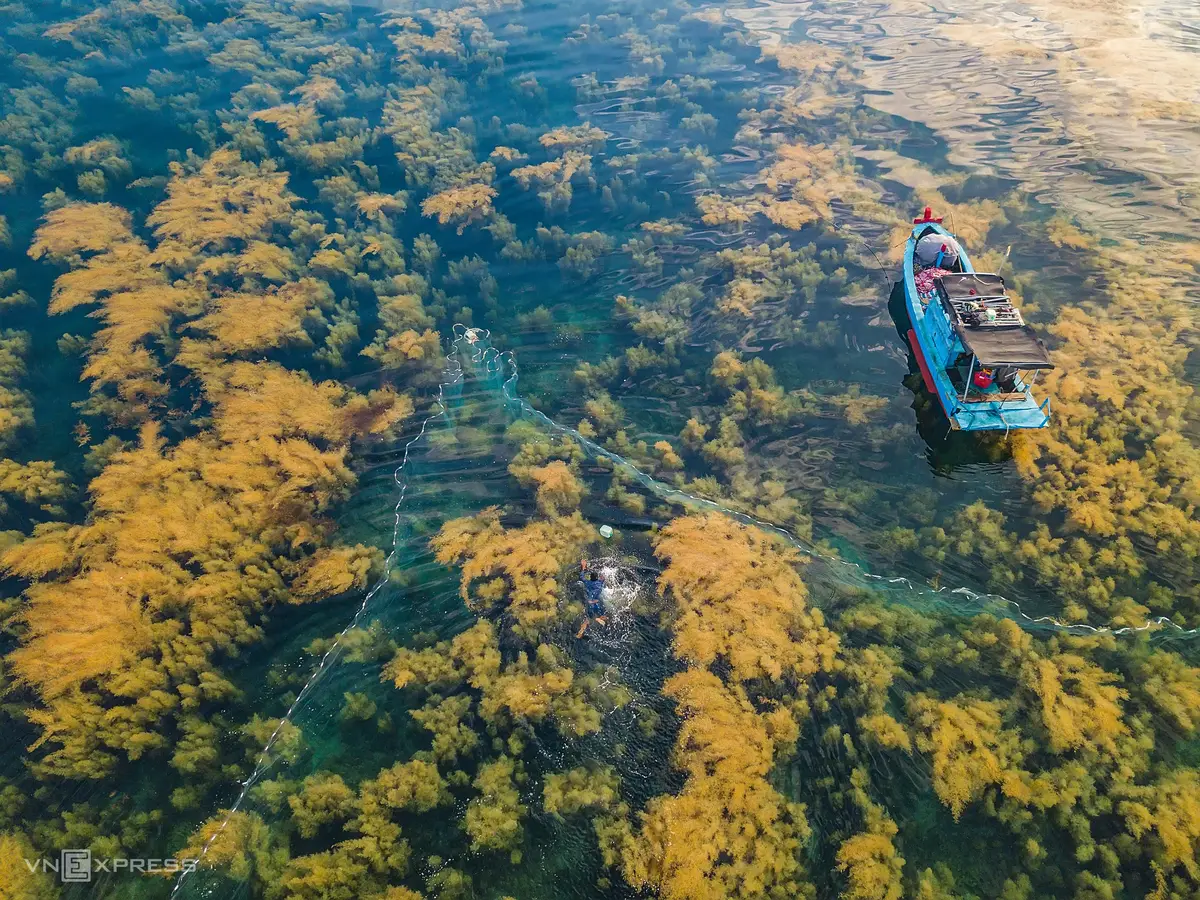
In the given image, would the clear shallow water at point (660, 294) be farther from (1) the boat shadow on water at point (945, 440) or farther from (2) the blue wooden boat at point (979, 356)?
(2) the blue wooden boat at point (979, 356)

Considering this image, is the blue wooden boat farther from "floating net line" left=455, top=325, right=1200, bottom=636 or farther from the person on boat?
"floating net line" left=455, top=325, right=1200, bottom=636

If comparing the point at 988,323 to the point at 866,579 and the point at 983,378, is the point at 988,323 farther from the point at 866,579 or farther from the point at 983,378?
the point at 866,579

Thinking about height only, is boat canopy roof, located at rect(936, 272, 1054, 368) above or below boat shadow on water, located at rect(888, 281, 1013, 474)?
above

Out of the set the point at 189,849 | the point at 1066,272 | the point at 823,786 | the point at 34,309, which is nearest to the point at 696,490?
the point at 823,786

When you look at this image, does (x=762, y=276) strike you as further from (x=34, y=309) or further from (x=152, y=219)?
(x=34, y=309)

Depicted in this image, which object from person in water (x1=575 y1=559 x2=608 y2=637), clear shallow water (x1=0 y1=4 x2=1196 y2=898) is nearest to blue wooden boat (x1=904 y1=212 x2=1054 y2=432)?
clear shallow water (x1=0 y1=4 x2=1196 y2=898)

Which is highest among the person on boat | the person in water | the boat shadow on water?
the person on boat

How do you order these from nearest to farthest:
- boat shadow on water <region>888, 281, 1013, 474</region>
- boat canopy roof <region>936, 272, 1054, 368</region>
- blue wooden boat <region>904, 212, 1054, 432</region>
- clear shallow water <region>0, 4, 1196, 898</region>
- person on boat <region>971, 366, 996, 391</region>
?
clear shallow water <region>0, 4, 1196, 898</region> → boat canopy roof <region>936, 272, 1054, 368</region> → blue wooden boat <region>904, 212, 1054, 432</region> → person on boat <region>971, 366, 996, 391</region> → boat shadow on water <region>888, 281, 1013, 474</region>
